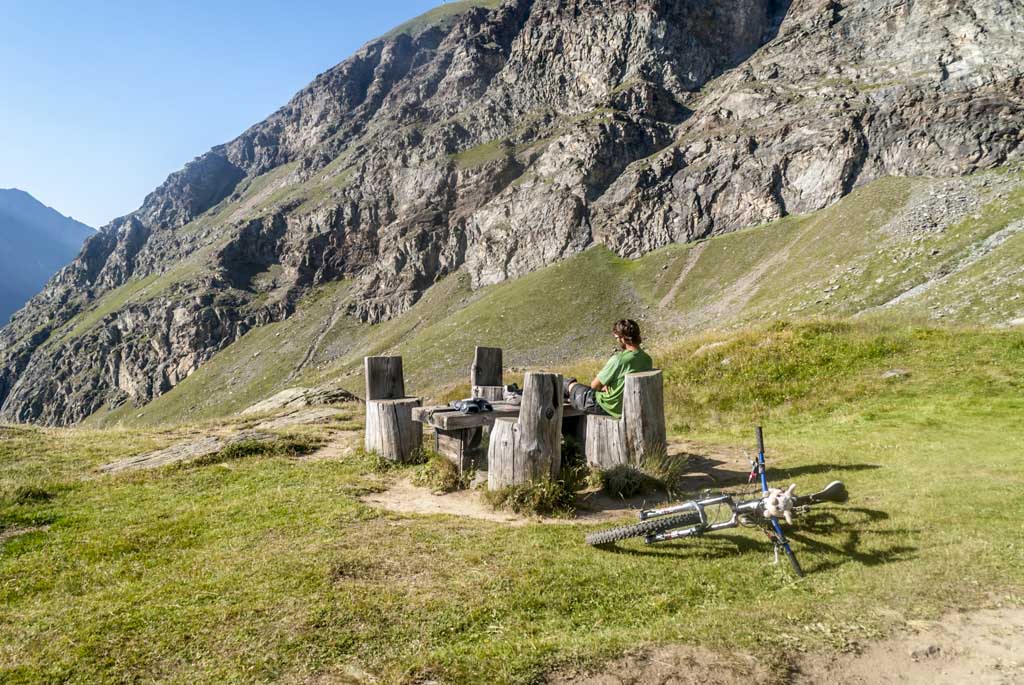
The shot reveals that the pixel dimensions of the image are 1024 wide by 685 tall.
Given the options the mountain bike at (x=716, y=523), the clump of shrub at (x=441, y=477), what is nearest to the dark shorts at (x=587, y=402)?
the clump of shrub at (x=441, y=477)

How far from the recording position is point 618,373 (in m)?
9.83

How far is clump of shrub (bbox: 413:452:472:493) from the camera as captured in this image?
31.5 ft

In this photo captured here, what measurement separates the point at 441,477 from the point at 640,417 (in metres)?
3.67


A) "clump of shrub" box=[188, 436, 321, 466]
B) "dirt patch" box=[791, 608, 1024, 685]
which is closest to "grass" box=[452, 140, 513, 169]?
"clump of shrub" box=[188, 436, 321, 466]

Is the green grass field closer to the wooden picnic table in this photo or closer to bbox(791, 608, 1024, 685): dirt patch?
bbox(791, 608, 1024, 685): dirt patch

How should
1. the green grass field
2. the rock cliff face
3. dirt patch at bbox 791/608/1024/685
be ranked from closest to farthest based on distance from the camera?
dirt patch at bbox 791/608/1024/685, the green grass field, the rock cliff face

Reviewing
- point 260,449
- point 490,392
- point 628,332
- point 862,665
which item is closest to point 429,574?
point 862,665

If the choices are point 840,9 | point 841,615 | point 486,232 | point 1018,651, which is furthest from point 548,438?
point 840,9

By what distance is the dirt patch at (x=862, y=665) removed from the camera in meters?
3.88

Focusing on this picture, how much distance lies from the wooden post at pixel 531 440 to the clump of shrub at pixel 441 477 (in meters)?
1.10

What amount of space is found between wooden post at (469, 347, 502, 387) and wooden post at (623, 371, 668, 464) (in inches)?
194

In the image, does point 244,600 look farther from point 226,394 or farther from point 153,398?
point 153,398

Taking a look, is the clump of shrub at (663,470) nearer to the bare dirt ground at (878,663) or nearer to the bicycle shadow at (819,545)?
the bicycle shadow at (819,545)


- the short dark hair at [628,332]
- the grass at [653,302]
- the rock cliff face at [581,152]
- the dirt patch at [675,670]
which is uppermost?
the rock cliff face at [581,152]
